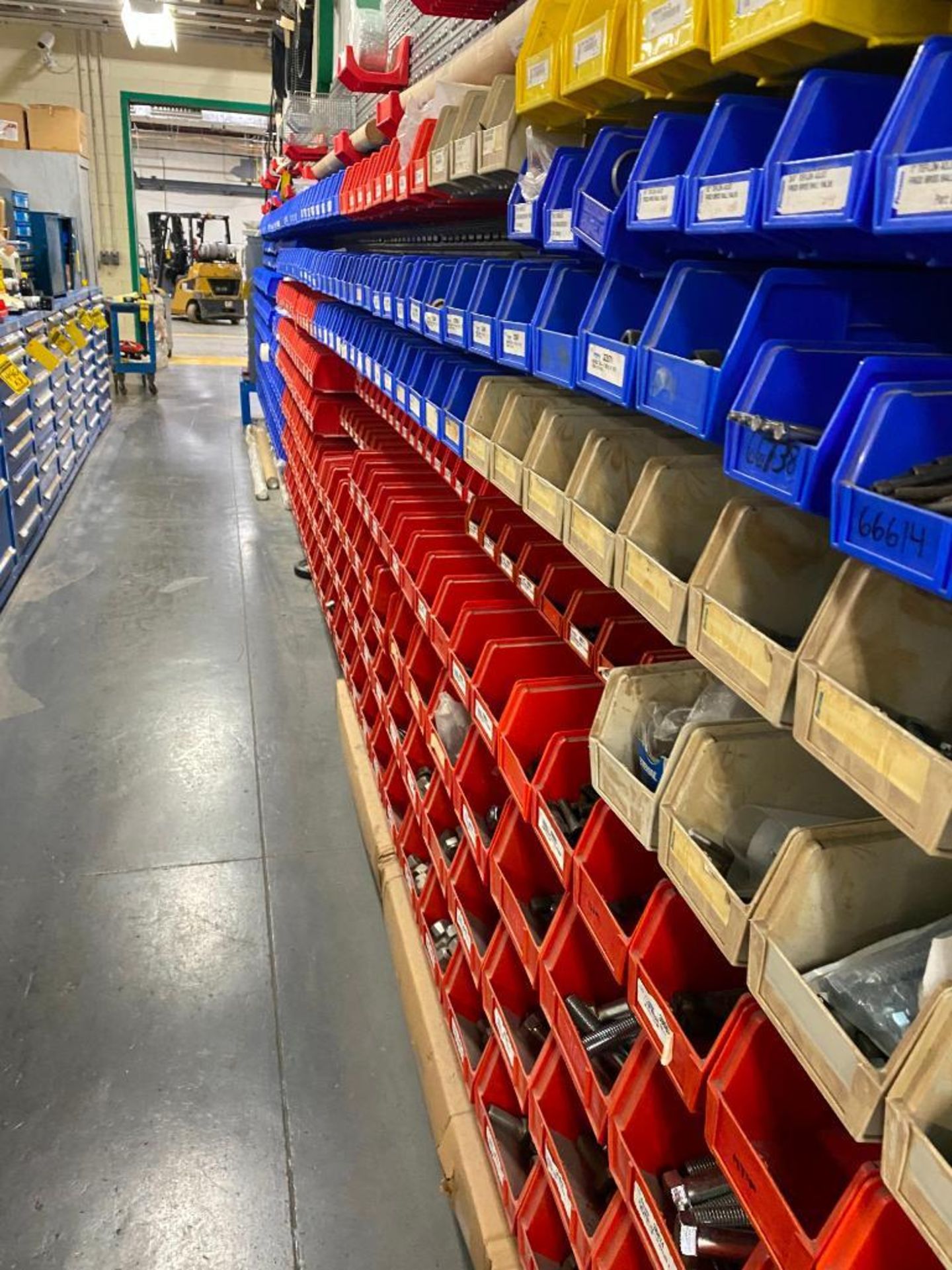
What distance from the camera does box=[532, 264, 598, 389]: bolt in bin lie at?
143cm

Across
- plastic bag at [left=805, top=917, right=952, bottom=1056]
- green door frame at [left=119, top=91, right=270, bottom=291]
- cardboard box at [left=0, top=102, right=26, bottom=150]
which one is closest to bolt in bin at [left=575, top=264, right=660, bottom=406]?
plastic bag at [left=805, top=917, right=952, bottom=1056]

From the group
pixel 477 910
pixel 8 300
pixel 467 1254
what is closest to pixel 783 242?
pixel 477 910

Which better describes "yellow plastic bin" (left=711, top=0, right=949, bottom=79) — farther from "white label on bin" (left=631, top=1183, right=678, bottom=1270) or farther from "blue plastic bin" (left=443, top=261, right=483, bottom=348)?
"white label on bin" (left=631, top=1183, right=678, bottom=1270)

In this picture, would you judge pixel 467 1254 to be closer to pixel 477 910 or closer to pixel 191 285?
pixel 477 910

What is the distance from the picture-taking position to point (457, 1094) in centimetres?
204

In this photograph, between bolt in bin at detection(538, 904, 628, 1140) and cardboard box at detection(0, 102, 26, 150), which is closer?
bolt in bin at detection(538, 904, 628, 1140)

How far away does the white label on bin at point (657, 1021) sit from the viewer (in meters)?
1.10

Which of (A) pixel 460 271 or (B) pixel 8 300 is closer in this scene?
(A) pixel 460 271

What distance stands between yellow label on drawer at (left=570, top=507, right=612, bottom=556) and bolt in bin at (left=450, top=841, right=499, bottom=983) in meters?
0.98

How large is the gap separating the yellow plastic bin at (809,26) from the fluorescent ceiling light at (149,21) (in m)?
9.26

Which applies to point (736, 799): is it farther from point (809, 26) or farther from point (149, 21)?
point (149, 21)

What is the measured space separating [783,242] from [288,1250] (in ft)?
6.69

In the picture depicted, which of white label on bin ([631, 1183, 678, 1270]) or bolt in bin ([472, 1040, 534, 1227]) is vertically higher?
white label on bin ([631, 1183, 678, 1270])

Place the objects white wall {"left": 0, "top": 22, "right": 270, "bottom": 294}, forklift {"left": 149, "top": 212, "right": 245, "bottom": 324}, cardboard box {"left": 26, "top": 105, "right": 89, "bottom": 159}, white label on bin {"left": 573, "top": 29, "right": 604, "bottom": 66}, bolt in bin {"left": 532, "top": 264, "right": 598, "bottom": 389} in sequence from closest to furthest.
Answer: white label on bin {"left": 573, "top": 29, "right": 604, "bottom": 66}
bolt in bin {"left": 532, "top": 264, "right": 598, "bottom": 389}
cardboard box {"left": 26, "top": 105, "right": 89, "bottom": 159}
white wall {"left": 0, "top": 22, "right": 270, "bottom": 294}
forklift {"left": 149, "top": 212, "right": 245, "bottom": 324}
